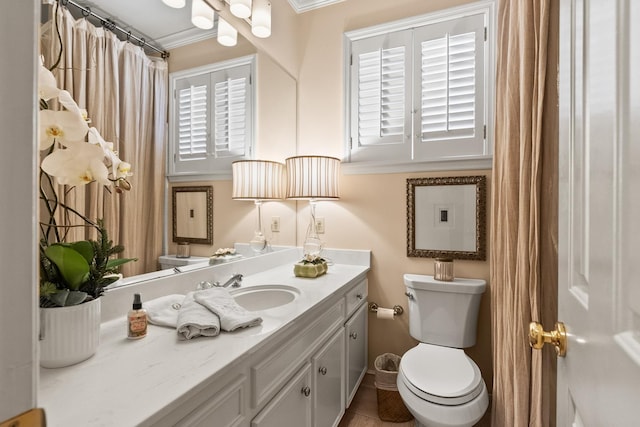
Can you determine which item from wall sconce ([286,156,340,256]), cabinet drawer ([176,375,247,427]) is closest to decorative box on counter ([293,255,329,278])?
wall sconce ([286,156,340,256])

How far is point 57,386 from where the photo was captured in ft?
2.15

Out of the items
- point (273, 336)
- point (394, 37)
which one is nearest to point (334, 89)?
point (394, 37)

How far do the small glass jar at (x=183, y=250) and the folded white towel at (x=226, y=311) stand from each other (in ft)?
1.03

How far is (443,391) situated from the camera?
1283 millimetres

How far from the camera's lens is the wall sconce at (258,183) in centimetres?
175

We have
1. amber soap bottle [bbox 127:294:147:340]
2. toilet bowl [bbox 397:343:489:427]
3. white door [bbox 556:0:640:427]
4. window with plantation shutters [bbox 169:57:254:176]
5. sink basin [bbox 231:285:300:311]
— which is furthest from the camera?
sink basin [bbox 231:285:300:311]

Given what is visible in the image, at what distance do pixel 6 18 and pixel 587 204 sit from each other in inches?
32.1

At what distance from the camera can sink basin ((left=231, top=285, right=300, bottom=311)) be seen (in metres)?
1.46

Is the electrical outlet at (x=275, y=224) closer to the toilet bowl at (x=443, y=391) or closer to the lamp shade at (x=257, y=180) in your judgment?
the lamp shade at (x=257, y=180)

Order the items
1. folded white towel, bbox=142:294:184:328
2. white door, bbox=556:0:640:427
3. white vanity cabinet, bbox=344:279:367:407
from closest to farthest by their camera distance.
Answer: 1. white door, bbox=556:0:640:427
2. folded white towel, bbox=142:294:184:328
3. white vanity cabinet, bbox=344:279:367:407

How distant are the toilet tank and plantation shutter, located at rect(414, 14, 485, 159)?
0.78 m

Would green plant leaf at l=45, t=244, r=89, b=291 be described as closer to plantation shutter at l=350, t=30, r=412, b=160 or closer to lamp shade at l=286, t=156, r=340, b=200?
lamp shade at l=286, t=156, r=340, b=200

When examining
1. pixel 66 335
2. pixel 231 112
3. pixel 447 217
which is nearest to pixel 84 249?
pixel 66 335

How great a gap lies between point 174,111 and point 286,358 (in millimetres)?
1098
